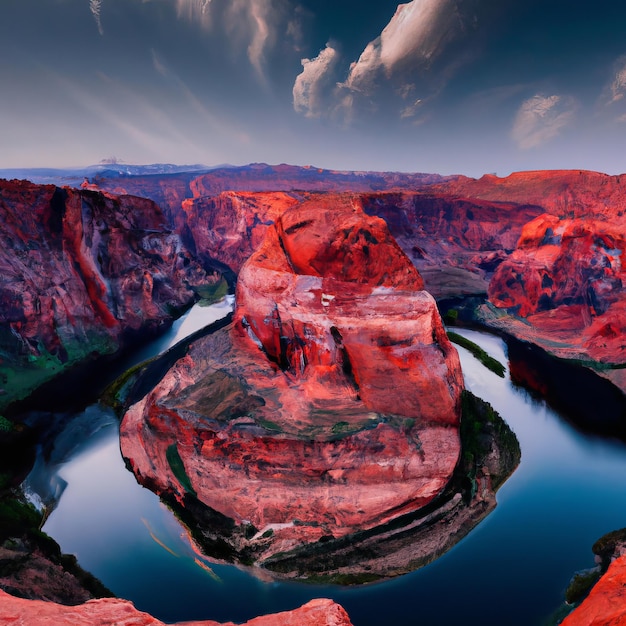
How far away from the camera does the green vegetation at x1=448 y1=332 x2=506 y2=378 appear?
15507mm

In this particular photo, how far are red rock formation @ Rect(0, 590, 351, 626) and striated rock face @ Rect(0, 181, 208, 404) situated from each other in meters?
12.5

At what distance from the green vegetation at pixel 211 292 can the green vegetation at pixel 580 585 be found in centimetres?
2609

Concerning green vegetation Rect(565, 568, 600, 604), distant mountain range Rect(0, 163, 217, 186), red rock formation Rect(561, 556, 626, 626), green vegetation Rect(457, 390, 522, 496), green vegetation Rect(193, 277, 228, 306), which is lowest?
green vegetation Rect(565, 568, 600, 604)

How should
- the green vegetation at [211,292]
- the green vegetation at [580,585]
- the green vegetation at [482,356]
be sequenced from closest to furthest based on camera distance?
the green vegetation at [580,585] < the green vegetation at [482,356] < the green vegetation at [211,292]

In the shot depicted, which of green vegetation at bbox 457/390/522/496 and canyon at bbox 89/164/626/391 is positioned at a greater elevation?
canyon at bbox 89/164/626/391

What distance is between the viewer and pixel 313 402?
34.3 ft

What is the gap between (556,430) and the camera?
12.9 m

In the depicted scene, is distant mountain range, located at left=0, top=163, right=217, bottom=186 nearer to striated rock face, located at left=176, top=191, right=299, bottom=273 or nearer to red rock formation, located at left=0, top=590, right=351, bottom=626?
striated rock face, located at left=176, top=191, right=299, bottom=273

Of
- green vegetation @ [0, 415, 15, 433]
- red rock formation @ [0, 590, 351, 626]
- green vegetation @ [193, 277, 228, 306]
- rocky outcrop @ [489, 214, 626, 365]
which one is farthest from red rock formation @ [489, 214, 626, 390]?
green vegetation @ [0, 415, 15, 433]

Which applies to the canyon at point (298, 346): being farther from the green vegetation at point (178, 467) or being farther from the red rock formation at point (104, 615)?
the red rock formation at point (104, 615)

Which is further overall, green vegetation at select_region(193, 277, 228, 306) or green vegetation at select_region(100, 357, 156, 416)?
green vegetation at select_region(193, 277, 228, 306)

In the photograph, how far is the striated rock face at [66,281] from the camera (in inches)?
589

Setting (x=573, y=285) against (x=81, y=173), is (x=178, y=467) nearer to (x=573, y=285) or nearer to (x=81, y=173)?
(x=573, y=285)

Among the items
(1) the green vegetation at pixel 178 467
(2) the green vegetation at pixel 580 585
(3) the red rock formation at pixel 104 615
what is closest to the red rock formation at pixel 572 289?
(2) the green vegetation at pixel 580 585
